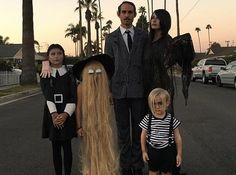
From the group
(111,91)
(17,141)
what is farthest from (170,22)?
(17,141)

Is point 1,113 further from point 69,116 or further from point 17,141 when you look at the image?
point 69,116

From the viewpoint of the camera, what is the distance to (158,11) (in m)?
5.72

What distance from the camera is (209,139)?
9281mm

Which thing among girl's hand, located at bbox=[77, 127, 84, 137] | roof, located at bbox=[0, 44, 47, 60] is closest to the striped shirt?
girl's hand, located at bbox=[77, 127, 84, 137]

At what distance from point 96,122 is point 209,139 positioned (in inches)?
180

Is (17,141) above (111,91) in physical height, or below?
below

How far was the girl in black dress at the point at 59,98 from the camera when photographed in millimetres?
5469

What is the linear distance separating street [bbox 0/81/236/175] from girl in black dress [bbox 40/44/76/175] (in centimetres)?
120

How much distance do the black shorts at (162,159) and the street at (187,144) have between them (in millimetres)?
1448

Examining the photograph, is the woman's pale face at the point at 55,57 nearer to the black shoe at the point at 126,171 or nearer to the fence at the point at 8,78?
the black shoe at the point at 126,171

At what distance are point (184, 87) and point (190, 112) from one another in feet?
27.4

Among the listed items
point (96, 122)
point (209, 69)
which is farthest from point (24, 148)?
point (209, 69)

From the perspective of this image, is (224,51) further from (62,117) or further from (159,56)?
(62,117)

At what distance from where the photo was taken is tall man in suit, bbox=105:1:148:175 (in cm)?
591
